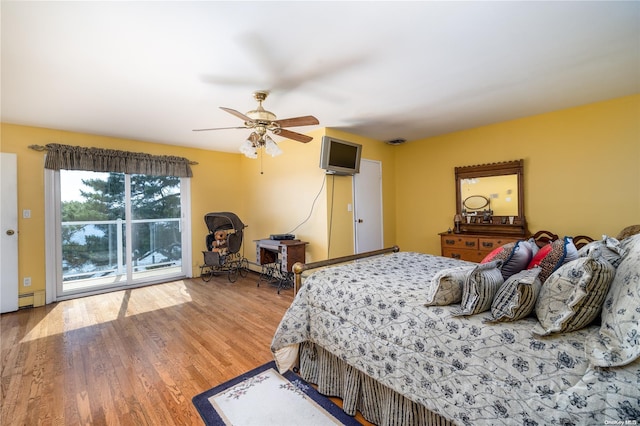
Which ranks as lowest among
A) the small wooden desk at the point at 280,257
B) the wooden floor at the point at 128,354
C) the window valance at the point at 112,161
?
the wooden floor at the point at 128,354

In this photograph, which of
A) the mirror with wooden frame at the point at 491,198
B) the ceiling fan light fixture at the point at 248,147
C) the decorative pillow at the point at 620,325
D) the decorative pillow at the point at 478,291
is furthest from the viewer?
the mirror with wooden frame at the point at 491,198

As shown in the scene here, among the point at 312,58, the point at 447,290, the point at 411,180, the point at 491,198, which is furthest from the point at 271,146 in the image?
the point at 491,198

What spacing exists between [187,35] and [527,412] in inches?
105

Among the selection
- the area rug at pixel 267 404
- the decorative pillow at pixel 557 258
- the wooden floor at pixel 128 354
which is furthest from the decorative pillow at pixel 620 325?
the wooden floor at pixel 128 354

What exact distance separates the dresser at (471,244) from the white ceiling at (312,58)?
1626mm

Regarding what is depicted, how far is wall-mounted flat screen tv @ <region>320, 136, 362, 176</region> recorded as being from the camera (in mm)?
3656

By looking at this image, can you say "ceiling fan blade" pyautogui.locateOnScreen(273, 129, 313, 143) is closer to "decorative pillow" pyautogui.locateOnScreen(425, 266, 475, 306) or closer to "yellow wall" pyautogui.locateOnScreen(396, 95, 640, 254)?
"decorative pillow" pyautogui.locateOnScreen(425, 266, 475, 306)

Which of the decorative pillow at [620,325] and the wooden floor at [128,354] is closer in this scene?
the decorative pillow at [620,325]

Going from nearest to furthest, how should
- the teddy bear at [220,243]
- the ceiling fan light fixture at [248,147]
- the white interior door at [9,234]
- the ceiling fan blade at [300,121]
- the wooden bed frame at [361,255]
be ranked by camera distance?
the wooden bed frame at [361,255] → the ceiling fan blade at [300,121] → the ceiling fan light fixture at [248,147] → the white interior door at [9,234] → the teddy bear at [220,243]

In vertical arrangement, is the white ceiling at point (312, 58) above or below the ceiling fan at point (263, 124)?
above

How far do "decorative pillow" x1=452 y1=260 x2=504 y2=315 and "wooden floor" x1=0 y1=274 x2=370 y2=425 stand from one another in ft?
5.49

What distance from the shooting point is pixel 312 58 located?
208 cm

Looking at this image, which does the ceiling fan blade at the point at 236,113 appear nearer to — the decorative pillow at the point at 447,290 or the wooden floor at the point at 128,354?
the decorative pillow at the point at 447,290

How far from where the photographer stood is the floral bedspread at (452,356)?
885 millimetres
